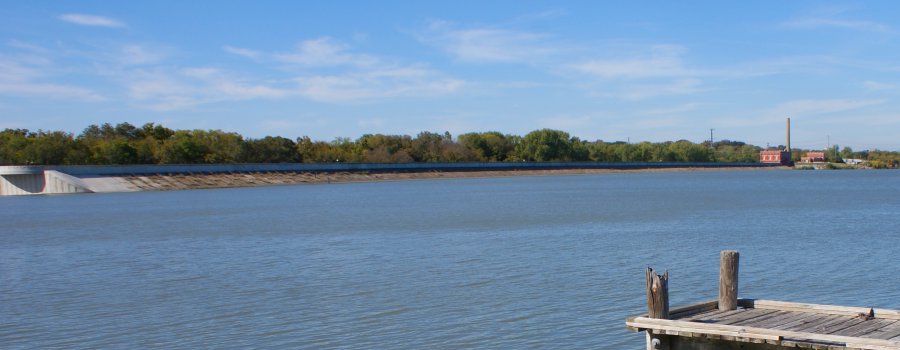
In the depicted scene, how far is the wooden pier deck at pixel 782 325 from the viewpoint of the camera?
460 inches

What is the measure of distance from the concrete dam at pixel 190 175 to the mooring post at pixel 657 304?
96972 mm

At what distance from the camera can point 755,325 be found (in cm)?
1290

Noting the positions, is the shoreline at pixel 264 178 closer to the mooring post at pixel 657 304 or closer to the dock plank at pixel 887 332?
the mooring post at pixel 657 304

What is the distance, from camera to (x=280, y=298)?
22.3 metres

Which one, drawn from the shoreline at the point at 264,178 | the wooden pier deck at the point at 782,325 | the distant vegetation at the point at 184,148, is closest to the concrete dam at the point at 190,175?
the shoreline at the point at 264,178

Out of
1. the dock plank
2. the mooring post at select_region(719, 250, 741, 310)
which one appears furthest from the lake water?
the dock plank

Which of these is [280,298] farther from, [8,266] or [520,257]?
[8,266]

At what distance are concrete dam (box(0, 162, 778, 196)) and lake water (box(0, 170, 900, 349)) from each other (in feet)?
181

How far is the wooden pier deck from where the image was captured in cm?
1167

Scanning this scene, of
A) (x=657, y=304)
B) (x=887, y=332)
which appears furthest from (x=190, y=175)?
(x=887, y=332)

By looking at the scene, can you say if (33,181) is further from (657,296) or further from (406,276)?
(657,296)

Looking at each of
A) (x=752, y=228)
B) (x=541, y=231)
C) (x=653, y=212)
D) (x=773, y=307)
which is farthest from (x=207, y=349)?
(x=653, y=212)

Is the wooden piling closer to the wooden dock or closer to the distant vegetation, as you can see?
the wooden dock

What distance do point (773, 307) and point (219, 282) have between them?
1603 centimetres
